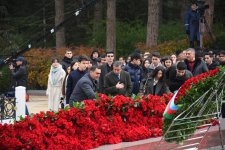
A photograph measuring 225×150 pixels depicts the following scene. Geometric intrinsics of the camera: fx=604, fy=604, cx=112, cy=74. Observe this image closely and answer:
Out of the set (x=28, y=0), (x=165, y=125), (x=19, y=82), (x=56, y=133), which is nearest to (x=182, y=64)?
(x=56, y=133)

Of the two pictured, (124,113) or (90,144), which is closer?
(90,144)


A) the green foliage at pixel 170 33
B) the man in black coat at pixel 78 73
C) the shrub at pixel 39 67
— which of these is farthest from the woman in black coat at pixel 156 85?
the green foliage at pixel 170 33

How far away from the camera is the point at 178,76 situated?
1154cm

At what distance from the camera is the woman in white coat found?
1462cm

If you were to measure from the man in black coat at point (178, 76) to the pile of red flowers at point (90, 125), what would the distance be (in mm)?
505

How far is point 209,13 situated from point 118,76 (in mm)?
16777

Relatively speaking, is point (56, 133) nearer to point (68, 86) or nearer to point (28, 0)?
point (68, 86)

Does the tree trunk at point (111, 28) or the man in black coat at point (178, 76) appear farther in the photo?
the tree trunk at point (111, 28)

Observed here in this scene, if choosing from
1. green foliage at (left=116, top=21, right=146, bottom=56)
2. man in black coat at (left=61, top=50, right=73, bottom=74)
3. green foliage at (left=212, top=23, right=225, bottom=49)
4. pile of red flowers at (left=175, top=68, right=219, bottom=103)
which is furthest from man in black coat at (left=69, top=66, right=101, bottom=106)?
green foliage at (left=116, top=21, right=146, bottom=56)

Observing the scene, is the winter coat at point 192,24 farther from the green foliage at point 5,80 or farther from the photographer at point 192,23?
the green foliage at point 5,80

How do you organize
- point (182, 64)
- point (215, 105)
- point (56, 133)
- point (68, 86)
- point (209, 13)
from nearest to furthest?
point (215, 105) < point (56, 133) < point (182, 64) < point (68, 86) < point (209, 13)

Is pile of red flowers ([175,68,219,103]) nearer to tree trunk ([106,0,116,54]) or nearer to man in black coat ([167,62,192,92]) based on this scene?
man in black coat ([167,62,192,92])

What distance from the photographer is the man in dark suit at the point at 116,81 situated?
11789 millimetres

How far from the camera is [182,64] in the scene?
37.0 feet
